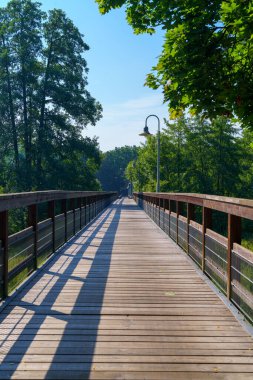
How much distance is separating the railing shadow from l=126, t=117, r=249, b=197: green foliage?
4333 cm

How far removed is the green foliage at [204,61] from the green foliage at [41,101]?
27.2m

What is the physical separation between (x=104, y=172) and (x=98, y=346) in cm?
18210

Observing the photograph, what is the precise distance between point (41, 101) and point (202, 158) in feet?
76.0

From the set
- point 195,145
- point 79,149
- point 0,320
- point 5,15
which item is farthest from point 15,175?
point 0,320

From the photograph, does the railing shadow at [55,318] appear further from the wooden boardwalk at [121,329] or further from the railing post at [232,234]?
the railing post at [232,234]

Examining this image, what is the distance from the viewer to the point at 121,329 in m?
4.28

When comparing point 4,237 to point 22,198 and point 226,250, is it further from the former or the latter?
point 226,250

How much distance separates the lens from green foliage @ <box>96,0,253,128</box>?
32.5ft

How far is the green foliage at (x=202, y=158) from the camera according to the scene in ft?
168

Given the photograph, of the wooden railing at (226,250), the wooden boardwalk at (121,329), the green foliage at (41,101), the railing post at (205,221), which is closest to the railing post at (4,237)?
the wooden boardwalk at (121,329)

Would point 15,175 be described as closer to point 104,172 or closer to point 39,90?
point 39,90

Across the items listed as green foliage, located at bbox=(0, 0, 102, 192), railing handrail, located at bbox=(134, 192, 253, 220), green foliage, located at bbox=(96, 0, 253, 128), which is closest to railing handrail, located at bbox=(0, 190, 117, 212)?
railing handrail, located at bbox=(134, 192, 253, 220)

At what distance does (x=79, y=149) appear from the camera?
40.2 m

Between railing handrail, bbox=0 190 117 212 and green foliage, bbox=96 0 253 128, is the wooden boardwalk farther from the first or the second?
green foliage, bbox=96 0 253 128
